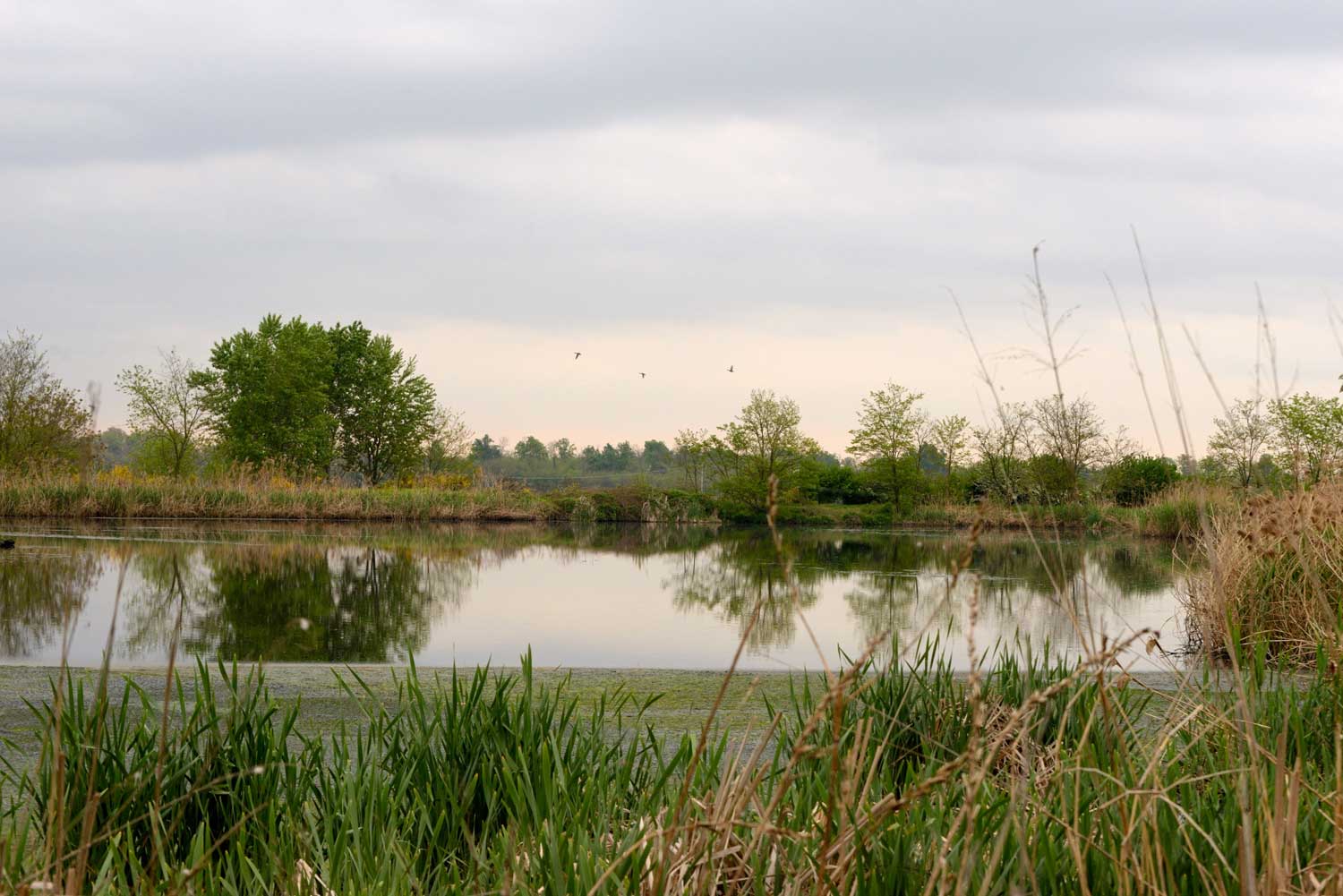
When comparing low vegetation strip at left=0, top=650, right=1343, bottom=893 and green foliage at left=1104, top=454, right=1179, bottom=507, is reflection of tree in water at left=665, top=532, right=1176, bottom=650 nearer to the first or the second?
low vegetation strip at left=0, top=650, right=1343, bottom=893

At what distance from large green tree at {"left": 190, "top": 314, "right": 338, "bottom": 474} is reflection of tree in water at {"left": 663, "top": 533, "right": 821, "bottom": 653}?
25274mm

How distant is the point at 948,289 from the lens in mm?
2492

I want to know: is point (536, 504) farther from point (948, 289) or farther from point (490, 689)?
point (948, 289)

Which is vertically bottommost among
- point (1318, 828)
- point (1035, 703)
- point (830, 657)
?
point (830, 657)

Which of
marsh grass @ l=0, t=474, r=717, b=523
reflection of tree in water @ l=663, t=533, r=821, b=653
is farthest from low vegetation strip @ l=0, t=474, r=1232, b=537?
reflection of tree in water @ l=663, t=533, r=821, b=653

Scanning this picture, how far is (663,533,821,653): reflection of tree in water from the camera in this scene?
9310mm

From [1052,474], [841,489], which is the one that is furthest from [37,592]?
[841,489]

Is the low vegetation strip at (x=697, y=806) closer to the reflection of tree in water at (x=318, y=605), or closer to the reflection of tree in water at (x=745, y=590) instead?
the reflection of tree in water at (x=318, y=605)

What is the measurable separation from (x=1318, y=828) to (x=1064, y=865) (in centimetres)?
64

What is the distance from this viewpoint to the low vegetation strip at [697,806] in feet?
5.12

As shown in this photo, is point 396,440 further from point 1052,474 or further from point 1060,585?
point 1060,585

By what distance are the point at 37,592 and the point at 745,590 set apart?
711cm

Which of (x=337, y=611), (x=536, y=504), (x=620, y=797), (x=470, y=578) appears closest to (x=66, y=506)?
(x=536, y=504)

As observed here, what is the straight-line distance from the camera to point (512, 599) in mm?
11312
